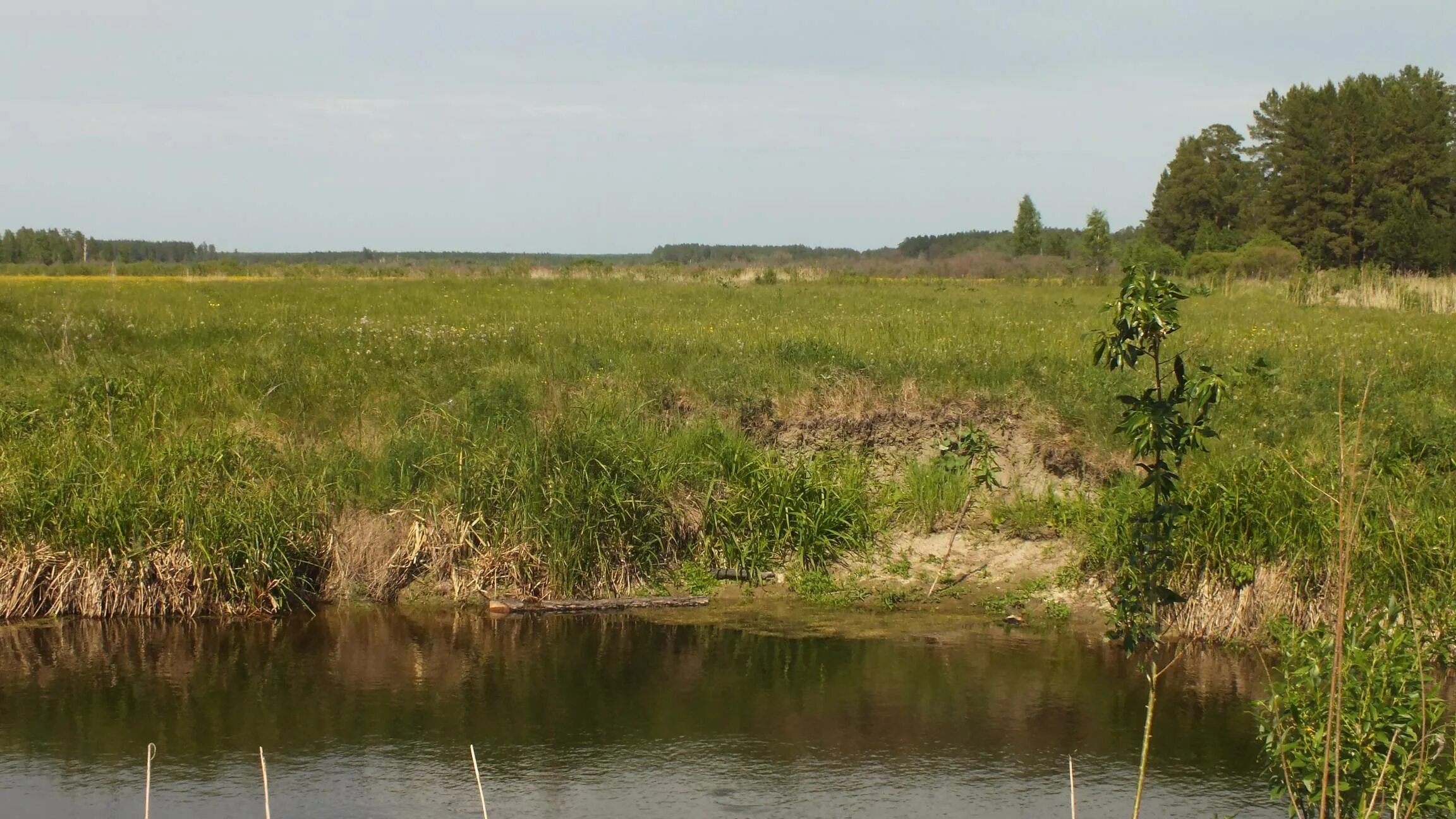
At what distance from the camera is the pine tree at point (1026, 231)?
85562 millimetres

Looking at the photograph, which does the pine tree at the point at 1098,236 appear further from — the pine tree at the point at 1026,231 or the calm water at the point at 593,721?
the calm water at the point at 593,721

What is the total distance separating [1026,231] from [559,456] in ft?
267

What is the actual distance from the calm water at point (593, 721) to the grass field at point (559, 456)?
641mm

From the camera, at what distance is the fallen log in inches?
400

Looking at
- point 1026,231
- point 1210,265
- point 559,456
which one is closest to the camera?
point 559,456

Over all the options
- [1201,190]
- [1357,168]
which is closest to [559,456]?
[1357,168]

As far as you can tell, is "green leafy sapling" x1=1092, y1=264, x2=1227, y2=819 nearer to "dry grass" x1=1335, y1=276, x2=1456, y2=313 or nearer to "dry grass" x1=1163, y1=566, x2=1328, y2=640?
"dry grass" x1=1163, y1=566, x2=1328, y2=640

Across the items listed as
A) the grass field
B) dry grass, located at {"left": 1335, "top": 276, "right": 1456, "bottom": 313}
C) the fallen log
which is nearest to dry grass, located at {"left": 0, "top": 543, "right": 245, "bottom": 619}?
the grass field

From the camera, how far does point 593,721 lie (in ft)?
25.8

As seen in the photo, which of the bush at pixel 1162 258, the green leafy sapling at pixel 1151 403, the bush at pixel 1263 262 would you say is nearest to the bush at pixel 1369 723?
the green leafy sapling at pixel 1151 403

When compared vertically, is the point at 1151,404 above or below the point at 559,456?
above

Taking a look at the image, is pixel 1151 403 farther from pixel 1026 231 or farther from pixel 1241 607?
pixel 1026 231

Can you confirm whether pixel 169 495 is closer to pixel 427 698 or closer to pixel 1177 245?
pixel 427 698

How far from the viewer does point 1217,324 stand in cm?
1847
